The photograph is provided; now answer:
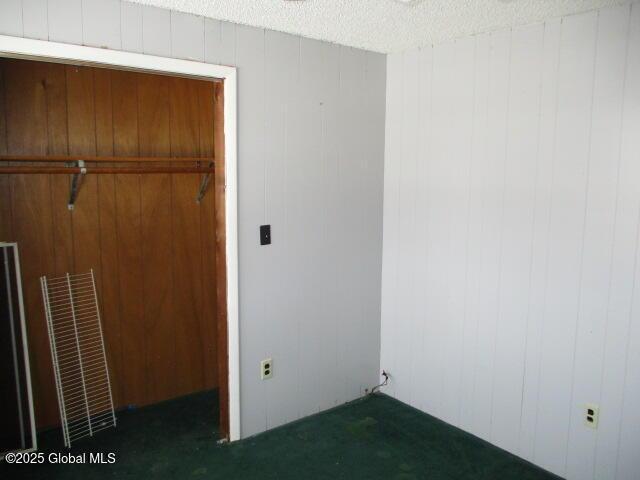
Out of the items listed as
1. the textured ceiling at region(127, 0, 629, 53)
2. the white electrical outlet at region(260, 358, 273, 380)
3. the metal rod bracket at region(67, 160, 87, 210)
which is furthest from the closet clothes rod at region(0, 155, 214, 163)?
the white electrical outlet at region(260, 358, 273, 380)

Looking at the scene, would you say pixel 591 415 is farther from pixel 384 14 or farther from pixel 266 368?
pixel 384 14

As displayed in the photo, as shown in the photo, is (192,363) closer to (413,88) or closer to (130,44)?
(130,44)

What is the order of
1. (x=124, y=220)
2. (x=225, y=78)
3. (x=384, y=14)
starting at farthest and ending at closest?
(x=124, y=220), (x=225, y=78), (x=384, y=14)

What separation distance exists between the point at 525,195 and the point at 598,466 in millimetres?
1348

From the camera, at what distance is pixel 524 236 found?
265 centimetres

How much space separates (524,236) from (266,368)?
1.60 meters

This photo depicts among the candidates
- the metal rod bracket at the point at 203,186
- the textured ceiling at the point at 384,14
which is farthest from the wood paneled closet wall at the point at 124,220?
the textured ceiling at the point at 384,14

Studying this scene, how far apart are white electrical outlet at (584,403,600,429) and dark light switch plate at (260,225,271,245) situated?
182 cm

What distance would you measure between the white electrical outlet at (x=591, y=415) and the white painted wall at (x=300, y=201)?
1373mm

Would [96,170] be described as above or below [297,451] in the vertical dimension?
above

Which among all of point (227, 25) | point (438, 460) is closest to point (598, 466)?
point (438, 460)

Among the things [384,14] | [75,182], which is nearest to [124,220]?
[75,182]

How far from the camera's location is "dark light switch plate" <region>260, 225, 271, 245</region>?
9.32 ft

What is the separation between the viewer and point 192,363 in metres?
3.47
